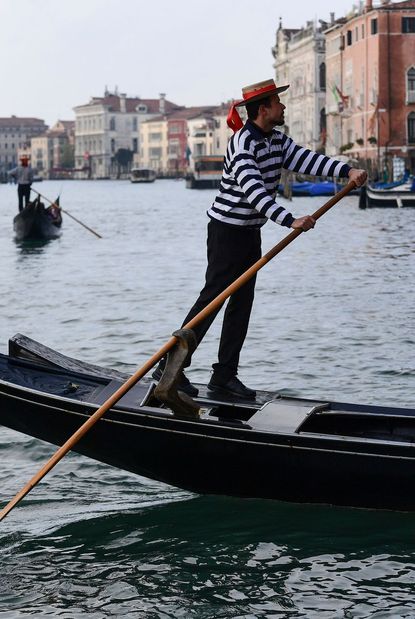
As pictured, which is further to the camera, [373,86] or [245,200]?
[373,86]

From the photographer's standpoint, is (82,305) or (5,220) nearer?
(82,305)

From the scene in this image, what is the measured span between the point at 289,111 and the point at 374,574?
52.5m

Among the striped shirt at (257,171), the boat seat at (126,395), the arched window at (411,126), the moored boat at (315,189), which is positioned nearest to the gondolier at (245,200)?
the striped shirt at (257,171)

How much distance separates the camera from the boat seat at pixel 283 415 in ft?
10.5

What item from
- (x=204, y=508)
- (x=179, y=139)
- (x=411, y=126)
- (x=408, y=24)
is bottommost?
(x=204, y=508)

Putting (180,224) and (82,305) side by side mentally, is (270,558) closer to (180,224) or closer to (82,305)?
(82,305)

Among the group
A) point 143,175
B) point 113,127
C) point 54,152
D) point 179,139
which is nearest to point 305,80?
point 143,175

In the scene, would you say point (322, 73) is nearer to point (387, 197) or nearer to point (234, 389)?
point (387, 197)

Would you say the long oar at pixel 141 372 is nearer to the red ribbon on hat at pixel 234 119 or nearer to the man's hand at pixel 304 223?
the man's hand at pixel 304 223

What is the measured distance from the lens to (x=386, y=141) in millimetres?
35438

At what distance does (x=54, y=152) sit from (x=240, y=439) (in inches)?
3786

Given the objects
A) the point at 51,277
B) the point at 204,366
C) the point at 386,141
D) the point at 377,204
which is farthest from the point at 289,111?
the point at 204,366

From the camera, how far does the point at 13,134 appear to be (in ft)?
364

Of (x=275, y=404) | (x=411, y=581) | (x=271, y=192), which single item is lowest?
(x=411, y=581)
